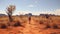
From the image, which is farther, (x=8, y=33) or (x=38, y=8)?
(x=38, y=8)

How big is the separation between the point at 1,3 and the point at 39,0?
229cm

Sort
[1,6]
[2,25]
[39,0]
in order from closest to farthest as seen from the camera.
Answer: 1. [1,6]
2. [39,0]
3. [2,25]

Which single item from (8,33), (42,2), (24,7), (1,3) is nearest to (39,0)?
(42,2)

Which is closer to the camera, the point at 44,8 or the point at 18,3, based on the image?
the point at 18,3

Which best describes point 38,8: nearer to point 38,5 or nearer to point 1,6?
point 38,5

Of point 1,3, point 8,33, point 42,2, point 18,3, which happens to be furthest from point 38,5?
point 8,33

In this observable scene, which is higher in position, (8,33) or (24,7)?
(24,7)

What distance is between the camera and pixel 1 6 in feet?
29.8

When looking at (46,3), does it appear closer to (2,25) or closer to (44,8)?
(44,8)

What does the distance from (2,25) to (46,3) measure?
3.19 m

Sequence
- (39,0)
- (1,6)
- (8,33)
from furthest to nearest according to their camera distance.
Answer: (39,0), (1,6), (8,33)

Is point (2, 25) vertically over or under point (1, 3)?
under

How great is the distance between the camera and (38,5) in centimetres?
994

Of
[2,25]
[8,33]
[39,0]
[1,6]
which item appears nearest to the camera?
[8,33]
